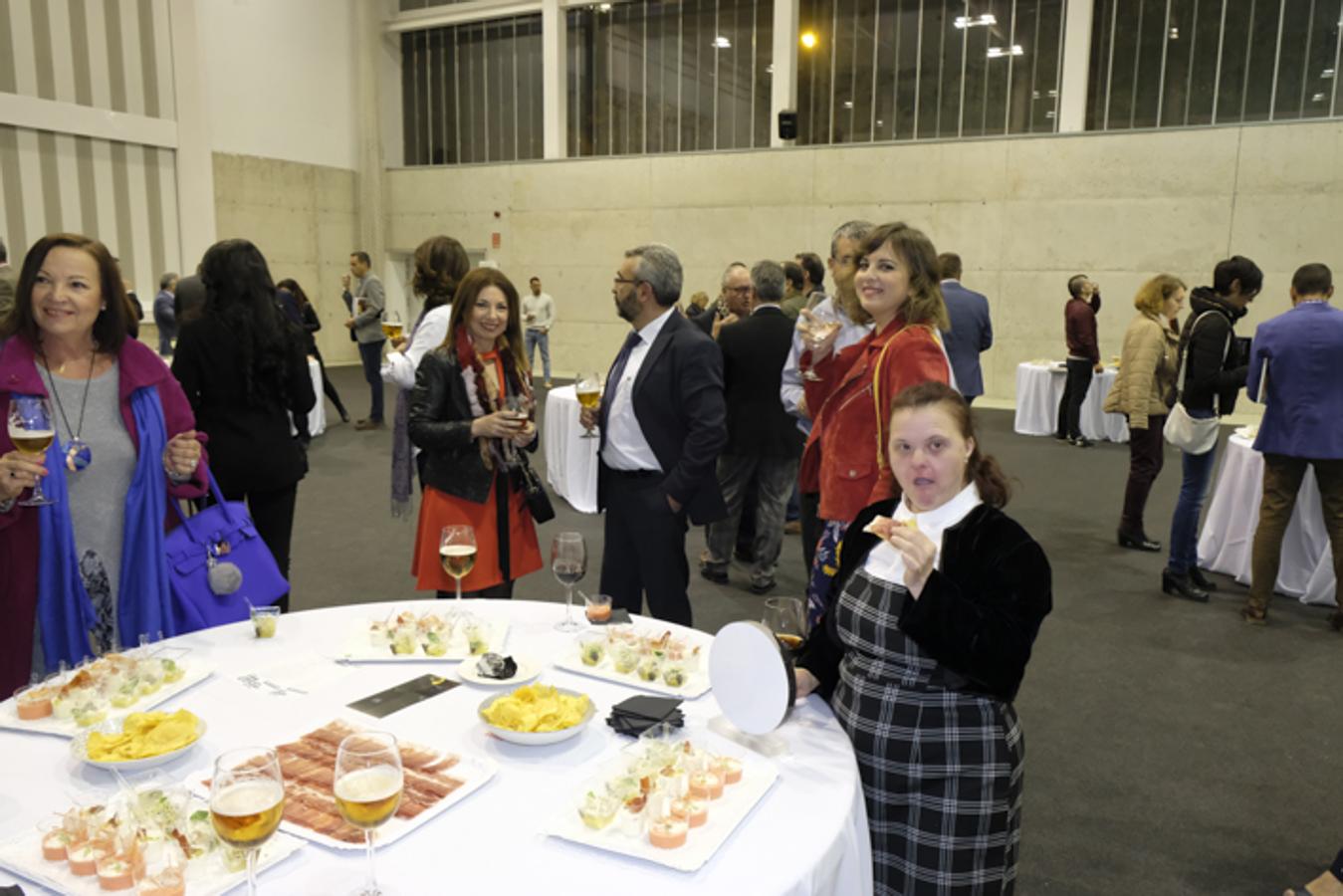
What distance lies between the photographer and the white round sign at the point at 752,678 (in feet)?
5.14

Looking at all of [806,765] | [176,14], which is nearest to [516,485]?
[806,765]

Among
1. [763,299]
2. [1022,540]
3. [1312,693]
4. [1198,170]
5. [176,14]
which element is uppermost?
[176,14]

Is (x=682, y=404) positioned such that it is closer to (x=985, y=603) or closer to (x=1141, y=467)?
(x=985, y=603)

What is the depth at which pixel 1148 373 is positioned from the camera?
5391 mm

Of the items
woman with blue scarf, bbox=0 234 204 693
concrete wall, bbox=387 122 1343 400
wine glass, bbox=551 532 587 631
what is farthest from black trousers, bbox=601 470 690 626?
concrete wall, bbox=387 122 1343 400

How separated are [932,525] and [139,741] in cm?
138

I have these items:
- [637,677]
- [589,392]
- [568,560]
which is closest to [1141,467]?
[589,392]

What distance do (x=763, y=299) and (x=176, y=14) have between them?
11.2 meters

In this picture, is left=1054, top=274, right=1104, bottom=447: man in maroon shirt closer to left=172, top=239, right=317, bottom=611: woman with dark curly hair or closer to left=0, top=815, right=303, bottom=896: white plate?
left=172, top=239, right=317, bottom=611: woman with dark curly hair

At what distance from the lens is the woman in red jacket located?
2.43m

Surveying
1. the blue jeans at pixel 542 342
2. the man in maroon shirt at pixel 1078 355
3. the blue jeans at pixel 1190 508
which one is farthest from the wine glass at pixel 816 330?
the blue jeans at pixel 542 342

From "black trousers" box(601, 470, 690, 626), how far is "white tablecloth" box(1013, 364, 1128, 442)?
23.9 ft

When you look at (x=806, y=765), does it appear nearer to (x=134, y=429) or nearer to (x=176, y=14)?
(x=134, y=429)

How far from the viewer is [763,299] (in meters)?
5.05
